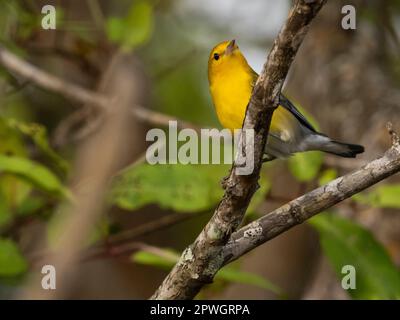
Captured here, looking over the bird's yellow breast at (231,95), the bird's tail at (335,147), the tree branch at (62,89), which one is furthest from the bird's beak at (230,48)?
the tree branch at (62,89)

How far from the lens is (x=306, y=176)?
427 centimetres

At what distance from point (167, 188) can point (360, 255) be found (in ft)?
3.59

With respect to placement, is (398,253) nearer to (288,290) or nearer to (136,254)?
(288,290)

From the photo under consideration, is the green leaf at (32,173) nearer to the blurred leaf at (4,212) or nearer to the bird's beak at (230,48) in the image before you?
the blurred leaf at (4,212)

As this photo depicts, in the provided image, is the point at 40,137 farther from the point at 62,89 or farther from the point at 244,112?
the point at 244,112

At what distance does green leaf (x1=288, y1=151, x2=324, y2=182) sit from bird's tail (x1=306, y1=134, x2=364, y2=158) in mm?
224

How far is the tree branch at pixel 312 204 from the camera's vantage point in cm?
273

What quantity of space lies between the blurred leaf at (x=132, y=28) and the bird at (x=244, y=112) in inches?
39.8

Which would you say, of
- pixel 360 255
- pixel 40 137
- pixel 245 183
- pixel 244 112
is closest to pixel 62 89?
pixel 40 137

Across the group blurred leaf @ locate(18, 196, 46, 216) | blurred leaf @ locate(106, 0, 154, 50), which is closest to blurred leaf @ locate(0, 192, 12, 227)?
blurred leaf @ locate(18, 196, 46, 216)

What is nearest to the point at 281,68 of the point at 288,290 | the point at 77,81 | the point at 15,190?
the point at 15,190

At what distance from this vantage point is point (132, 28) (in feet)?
16.6

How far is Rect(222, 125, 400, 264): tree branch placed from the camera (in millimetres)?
2729

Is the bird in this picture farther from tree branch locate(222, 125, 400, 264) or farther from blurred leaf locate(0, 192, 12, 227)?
blurred leaf locate(0, 192, 12, 227)
